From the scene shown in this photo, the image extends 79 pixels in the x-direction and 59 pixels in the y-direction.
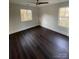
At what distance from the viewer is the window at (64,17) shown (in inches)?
241

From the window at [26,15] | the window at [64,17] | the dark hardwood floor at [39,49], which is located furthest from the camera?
the window at [26,15]

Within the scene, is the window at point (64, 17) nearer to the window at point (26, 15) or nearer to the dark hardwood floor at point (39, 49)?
the dark hardwood floor at point (39, 49)

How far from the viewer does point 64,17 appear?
6.49 meters

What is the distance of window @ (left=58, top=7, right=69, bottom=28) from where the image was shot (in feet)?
20.1

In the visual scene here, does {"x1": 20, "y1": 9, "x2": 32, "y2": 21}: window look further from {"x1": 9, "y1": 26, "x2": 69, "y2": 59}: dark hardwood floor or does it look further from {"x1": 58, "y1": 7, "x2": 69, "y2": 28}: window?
{"x1": 9, "y1": 26, "x2": 69, "y2": 59}: dark hardwood floor

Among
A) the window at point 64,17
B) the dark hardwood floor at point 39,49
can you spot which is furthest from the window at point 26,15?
the dark hardwood floor at point 39,49

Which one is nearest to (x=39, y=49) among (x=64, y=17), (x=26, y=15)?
(x=64, y=17)

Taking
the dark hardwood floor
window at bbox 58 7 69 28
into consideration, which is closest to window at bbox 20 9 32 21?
window at bbox 58 7 69 28

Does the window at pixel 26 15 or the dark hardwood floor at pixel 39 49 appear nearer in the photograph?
the dark hardwood floor at pixel 39 49

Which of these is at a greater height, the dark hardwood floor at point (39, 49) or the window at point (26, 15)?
the window at point (26, 15)
